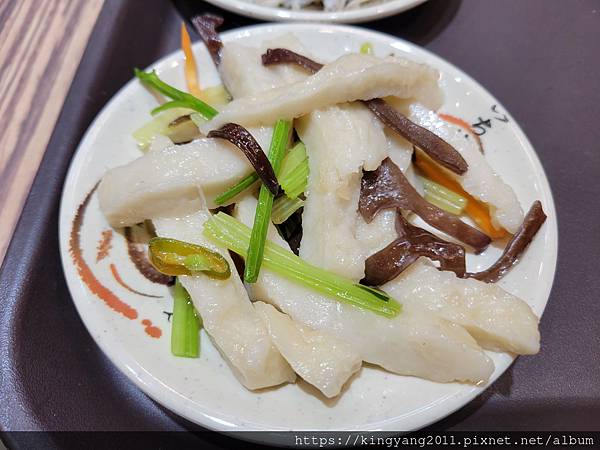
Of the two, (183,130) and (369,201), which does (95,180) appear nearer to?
(183,130)

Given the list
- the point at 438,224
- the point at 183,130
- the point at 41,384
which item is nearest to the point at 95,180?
the point at 183,130

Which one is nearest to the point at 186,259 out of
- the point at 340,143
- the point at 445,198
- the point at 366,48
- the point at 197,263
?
the point at 197,263

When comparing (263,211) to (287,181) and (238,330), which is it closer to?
(287,181)

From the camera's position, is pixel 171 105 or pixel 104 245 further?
pixel 171 105

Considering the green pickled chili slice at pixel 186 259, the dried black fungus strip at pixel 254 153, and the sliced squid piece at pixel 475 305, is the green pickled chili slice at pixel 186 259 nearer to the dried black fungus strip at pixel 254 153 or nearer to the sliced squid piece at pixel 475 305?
the dried black fungus strip at pixel 254 153

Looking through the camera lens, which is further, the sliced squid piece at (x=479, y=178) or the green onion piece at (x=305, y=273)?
the sliced squid piece at (x=479, y=178)

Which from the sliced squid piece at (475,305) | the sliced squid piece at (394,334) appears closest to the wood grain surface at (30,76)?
the sliced squid piece at (394,334)

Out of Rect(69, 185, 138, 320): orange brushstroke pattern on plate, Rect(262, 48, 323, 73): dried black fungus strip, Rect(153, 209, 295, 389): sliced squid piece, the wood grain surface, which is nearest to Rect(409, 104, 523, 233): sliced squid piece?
Rect(262, 48, 323, 73): dried black fungus strip
